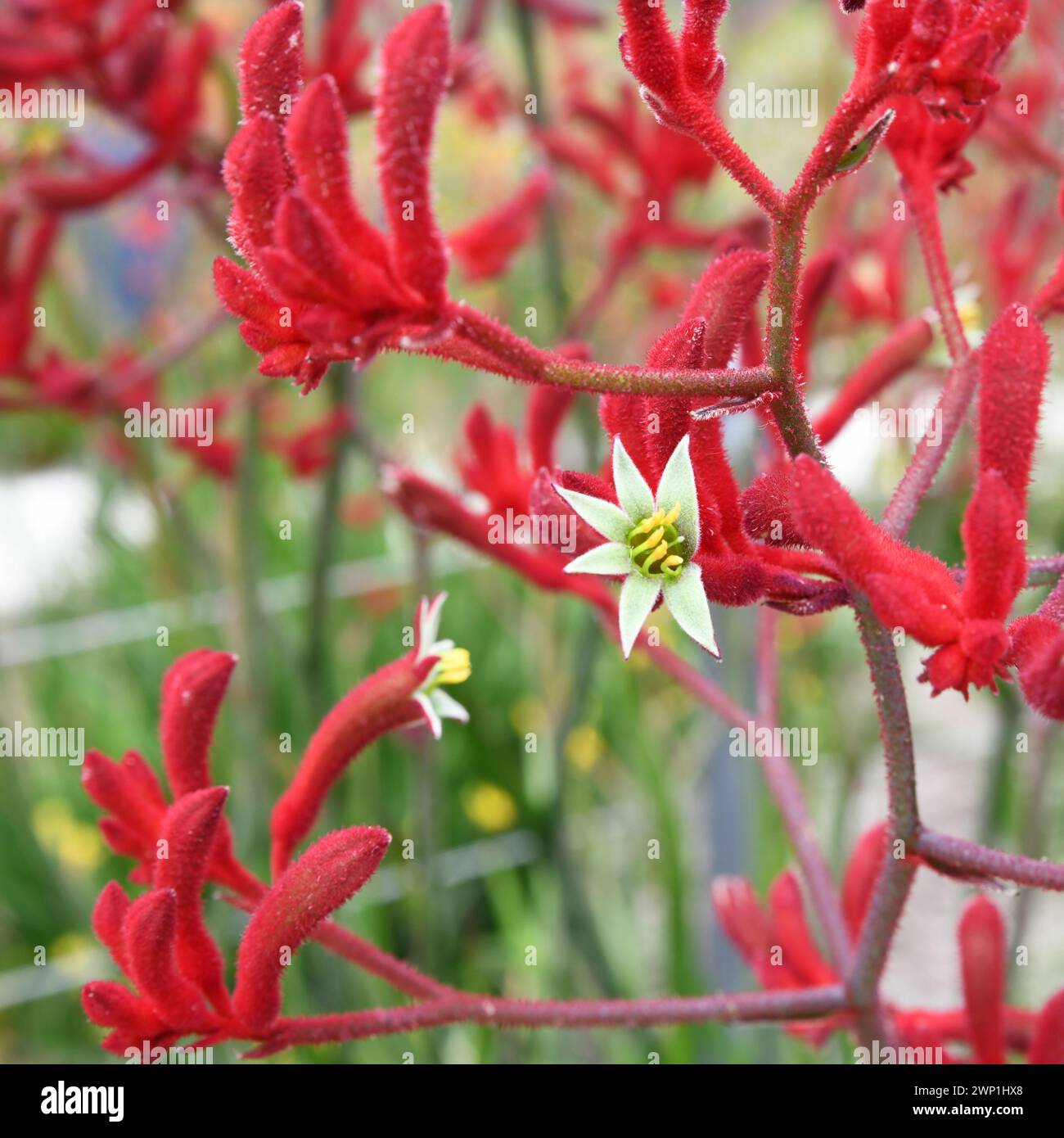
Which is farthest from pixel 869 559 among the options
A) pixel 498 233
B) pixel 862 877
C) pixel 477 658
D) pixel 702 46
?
pixel 477 658

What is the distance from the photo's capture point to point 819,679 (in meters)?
2.02

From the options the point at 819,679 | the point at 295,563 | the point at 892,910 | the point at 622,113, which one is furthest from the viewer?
the point at 295,563

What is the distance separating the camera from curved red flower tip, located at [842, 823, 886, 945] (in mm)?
575

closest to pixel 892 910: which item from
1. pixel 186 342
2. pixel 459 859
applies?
pixel 186 342

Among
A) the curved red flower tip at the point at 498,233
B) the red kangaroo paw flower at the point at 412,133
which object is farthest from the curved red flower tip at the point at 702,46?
the curved red flower tip at the point at 498,233

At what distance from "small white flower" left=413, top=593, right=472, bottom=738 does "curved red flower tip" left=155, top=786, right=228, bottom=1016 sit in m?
0.09

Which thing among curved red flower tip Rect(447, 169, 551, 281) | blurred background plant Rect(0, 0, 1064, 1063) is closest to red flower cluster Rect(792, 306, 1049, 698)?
blurred background plant Rect(0, 0, 1064, 1063)

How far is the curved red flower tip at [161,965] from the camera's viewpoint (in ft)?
1.36

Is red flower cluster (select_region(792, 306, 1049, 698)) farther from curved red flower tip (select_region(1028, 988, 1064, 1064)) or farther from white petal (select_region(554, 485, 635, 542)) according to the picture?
curved red flower tip (select_region(1028, 988, 1064, 1064))

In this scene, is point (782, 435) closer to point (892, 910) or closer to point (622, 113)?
point (892, 910)

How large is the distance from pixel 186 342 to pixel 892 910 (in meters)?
0.77

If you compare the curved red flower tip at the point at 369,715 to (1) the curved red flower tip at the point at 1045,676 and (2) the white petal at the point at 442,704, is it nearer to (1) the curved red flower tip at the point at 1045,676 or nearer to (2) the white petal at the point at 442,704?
(2) the white petal at the point at 442,704

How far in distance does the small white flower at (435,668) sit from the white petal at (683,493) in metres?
0.13

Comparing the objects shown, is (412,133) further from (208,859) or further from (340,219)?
(208,859)
